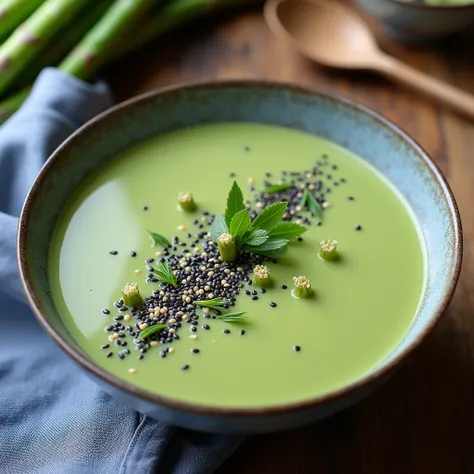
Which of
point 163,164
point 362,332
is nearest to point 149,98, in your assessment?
point 163,164

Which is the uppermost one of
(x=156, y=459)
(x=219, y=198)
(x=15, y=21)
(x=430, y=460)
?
(x=15, y=21)

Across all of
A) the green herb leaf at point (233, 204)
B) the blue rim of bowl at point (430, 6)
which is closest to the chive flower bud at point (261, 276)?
the green herb leaf at point (233, 204)

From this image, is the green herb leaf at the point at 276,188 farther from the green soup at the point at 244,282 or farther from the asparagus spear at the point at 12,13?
the asparagus spear at the point at 12,13

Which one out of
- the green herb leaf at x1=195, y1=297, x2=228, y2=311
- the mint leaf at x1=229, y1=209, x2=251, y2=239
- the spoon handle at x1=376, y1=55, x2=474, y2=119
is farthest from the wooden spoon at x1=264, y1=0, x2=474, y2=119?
the green herb leaf at x1=195, y1=297, x2=228, y2=311

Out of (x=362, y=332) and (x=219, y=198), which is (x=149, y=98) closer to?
(x=219, y=198)

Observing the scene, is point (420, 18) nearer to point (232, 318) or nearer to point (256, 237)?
point (256, 237)

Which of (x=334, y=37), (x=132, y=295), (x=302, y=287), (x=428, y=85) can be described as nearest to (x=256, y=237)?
(x=302, y=287)

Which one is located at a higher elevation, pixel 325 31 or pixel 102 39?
pixel 102 39
